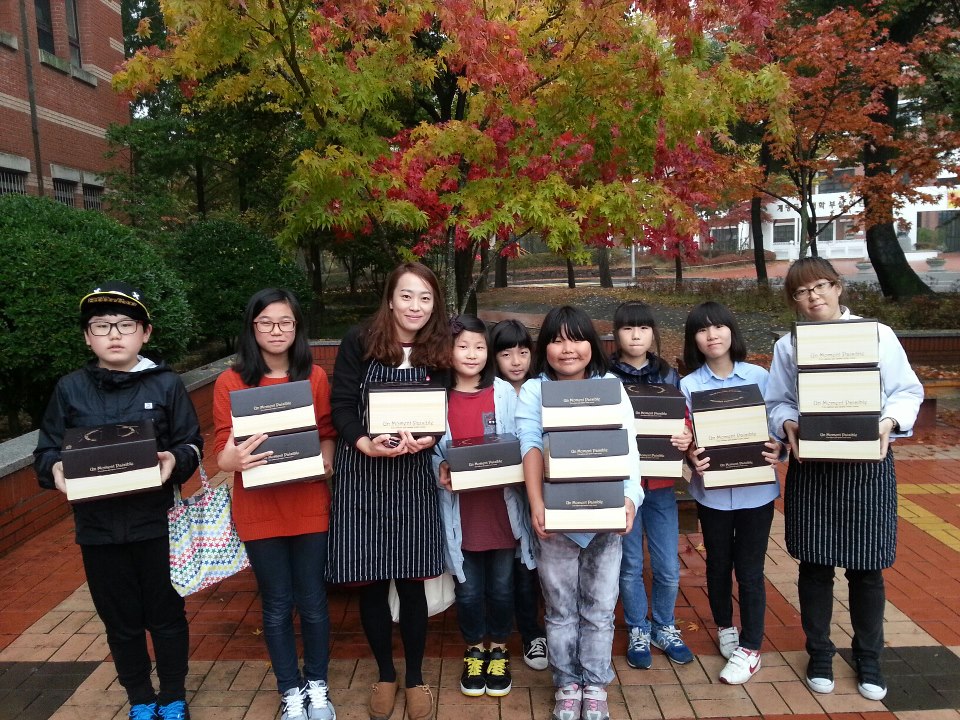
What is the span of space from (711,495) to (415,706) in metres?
1.61

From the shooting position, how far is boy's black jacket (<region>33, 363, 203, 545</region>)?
2.83 metres

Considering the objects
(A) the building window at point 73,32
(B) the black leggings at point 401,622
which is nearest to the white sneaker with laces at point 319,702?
(B) the black leggings at point 401,622

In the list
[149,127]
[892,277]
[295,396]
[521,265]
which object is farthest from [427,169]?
[521,265]

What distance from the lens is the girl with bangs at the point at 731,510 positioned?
3.26 metres

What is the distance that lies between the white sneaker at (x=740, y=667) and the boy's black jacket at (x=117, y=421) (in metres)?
2.57

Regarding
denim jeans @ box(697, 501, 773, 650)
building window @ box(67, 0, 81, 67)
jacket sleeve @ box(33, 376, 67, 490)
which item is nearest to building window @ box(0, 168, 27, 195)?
building window @ box(67, 0, 81, 67)

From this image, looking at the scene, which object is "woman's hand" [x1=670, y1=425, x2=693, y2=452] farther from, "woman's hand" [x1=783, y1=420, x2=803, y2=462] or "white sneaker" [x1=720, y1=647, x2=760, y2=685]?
"white sneaker" [x1=720, y1=647, x2=760, y2=685]

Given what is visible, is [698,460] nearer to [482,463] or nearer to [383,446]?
[482,463]

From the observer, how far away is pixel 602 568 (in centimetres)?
298

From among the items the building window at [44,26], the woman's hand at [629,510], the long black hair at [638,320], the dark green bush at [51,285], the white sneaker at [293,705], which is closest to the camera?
the woman's hand at [629,510]

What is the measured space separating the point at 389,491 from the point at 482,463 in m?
0.41

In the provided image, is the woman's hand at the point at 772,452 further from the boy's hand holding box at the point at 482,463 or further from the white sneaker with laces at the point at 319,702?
the white sneaker with laces at the point at 319,702

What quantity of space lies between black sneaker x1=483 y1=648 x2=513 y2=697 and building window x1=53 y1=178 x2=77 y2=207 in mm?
13594

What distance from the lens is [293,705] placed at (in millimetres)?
3020
